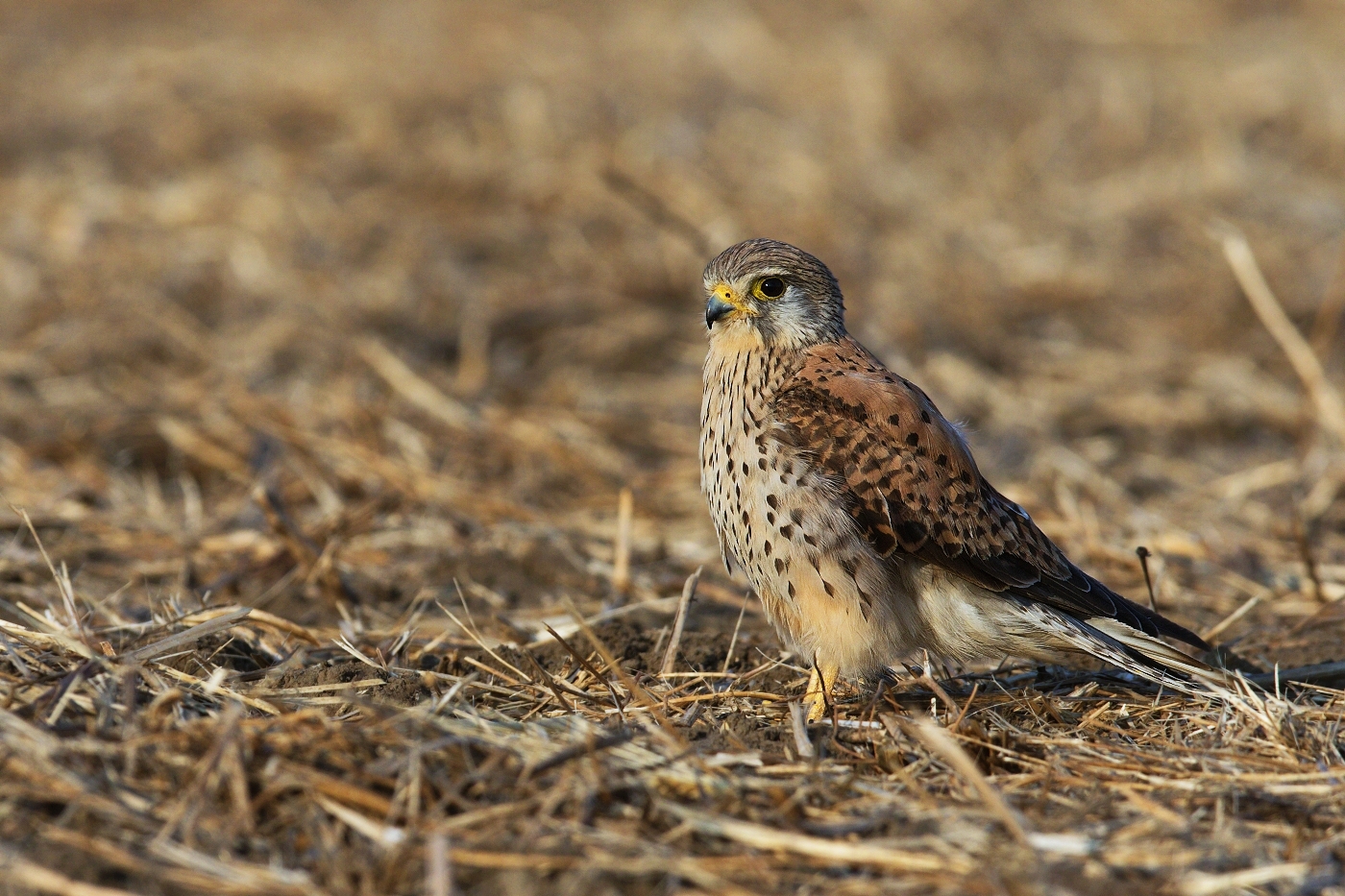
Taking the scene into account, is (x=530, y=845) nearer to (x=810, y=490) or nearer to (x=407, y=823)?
(x=407, y=823)

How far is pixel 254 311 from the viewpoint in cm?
759

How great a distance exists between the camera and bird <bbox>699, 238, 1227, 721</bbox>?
3684 millimetres

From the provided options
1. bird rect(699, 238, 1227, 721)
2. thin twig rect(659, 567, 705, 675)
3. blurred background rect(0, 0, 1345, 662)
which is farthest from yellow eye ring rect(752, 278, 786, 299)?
blurred background rect(0, 0, 1345, 662)

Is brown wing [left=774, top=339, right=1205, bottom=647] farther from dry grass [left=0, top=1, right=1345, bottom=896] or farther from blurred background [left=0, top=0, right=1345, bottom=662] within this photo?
blurred background [left=0, top=0, right=1345, bottom=662]

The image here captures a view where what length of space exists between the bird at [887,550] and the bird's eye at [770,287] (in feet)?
1.00

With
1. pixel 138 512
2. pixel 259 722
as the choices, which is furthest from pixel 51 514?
pixel 259 722

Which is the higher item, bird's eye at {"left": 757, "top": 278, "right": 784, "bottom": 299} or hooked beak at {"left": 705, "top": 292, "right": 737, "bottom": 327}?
bird's eye at {"left": 757, "top": 278, "right": 784, "bottom": 299}

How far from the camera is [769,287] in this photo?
13.3 ft

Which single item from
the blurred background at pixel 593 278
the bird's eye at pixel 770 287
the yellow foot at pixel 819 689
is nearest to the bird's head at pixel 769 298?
the bird's eye at pixel 770 287

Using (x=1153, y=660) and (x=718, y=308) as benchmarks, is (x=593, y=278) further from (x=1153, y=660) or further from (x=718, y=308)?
(x=1153, y=660)

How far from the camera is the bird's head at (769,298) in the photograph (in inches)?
159

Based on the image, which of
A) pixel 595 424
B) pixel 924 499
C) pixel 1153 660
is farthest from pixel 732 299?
pixel 595 424

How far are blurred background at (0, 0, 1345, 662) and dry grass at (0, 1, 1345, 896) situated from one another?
4 centimetres

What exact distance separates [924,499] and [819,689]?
0.59 metres
